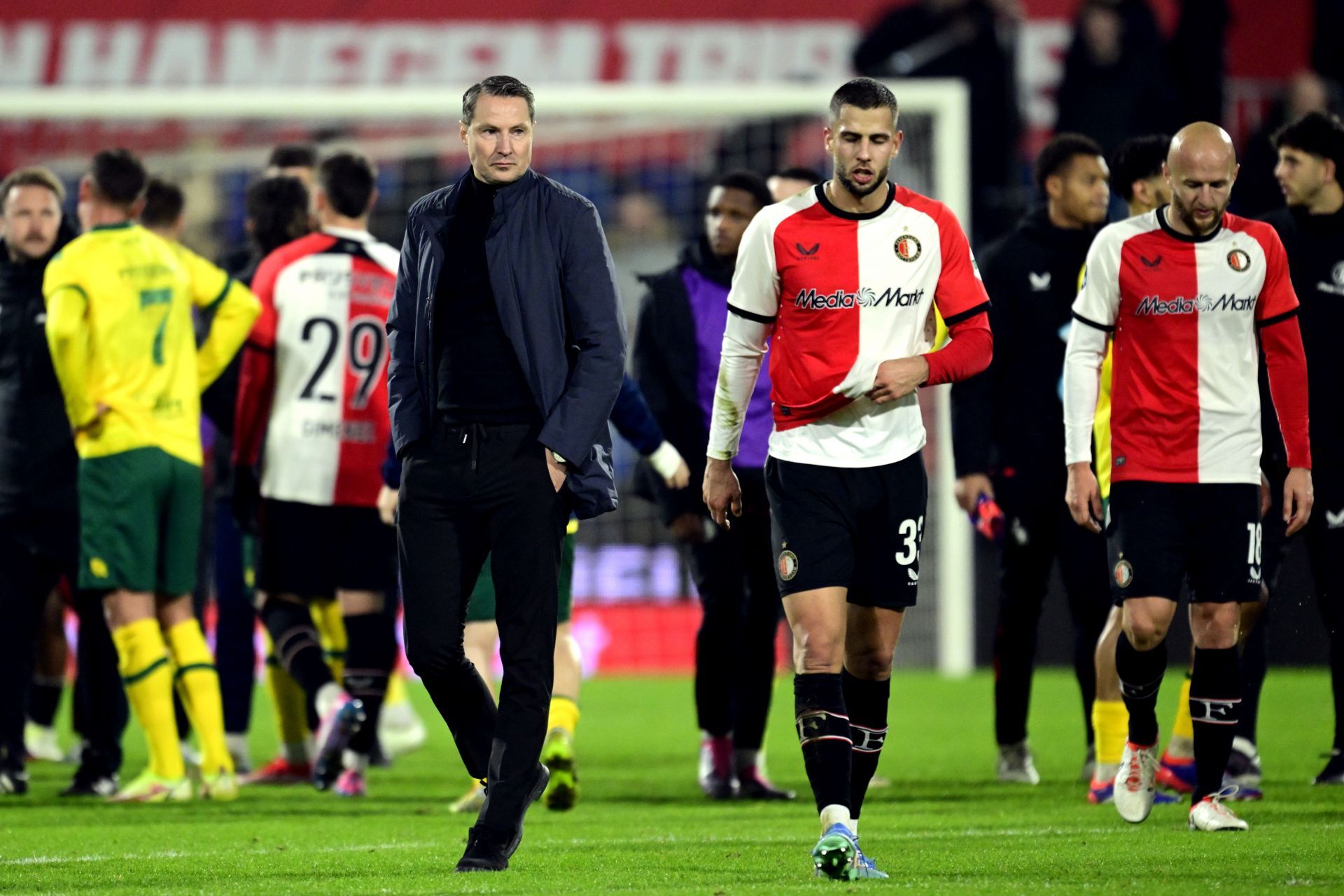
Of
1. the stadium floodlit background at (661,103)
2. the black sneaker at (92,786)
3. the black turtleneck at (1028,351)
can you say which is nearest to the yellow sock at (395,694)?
the stadium floodlit background at (661,103)

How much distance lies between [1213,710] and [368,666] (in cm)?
310

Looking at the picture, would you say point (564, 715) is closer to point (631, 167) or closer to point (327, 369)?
point (327, 369)

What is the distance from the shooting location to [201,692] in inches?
299

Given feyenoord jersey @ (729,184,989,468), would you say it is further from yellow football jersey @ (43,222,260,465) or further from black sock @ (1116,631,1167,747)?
yellow football jersey @ (43,222,260,465)

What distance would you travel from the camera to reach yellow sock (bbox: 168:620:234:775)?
757 cm

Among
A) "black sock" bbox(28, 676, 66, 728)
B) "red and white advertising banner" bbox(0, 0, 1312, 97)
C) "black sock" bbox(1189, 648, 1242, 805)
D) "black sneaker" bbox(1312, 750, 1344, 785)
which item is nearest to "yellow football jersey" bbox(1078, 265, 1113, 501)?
"black sock" bbox(1189, 648, 1242, 805)

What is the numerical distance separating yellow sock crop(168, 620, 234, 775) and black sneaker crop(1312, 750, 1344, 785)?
153 inches

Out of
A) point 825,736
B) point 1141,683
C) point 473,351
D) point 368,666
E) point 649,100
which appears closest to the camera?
point 825,736

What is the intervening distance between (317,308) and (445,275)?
263 cm

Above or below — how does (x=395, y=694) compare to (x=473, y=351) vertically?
below

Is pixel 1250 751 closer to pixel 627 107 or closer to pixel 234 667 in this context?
pixel 234 667

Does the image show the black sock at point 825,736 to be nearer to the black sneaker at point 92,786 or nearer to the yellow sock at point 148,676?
the yellow sock at point 148,676

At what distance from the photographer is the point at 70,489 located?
781 centimetres

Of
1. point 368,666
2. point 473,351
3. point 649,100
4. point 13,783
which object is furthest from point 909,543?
point 649,100
